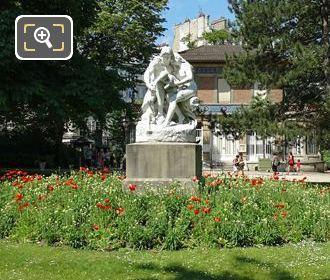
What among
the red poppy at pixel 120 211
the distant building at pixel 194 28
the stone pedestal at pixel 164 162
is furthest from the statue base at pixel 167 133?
the distant building at pixel 194 28

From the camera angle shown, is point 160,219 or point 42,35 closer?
point 42,35

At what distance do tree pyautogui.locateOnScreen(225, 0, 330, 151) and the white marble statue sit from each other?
10.0 meters

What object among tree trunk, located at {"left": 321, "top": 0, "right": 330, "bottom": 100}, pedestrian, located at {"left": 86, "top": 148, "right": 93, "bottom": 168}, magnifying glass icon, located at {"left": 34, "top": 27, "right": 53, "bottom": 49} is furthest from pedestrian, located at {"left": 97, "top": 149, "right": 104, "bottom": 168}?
magnifying glass icon, located at {"left": 34, "top": 27, "right": 53, "bottom": 49}

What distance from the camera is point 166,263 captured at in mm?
6977

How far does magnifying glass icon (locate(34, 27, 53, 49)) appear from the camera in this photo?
3799 millimetres

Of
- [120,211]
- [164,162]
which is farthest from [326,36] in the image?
[120,211]

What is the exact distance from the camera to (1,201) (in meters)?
9.99

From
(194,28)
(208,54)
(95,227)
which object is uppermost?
(194,28)

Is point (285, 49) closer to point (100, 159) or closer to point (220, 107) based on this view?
point (100, 159)

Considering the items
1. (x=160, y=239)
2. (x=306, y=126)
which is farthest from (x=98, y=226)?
(x=306, y=126)

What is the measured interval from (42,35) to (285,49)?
19.6m

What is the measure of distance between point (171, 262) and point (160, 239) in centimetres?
118

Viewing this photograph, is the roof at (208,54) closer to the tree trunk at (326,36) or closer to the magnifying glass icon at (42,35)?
the tree trunk at (326,36)

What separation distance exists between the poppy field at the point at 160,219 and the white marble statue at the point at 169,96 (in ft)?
5.81
